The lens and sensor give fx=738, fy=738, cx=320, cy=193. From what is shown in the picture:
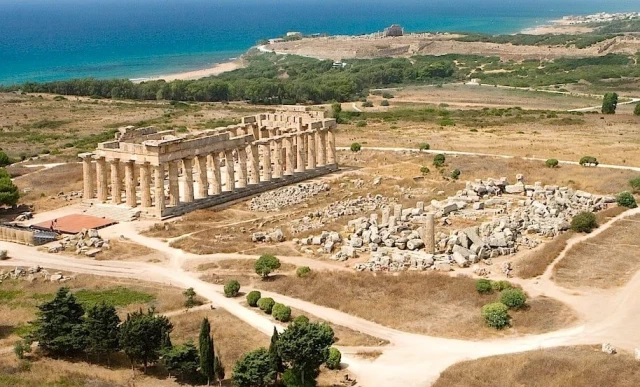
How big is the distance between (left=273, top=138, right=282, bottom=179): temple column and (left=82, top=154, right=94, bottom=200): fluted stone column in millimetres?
16184

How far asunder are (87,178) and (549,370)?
140 feet

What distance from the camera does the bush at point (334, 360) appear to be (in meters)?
33.0

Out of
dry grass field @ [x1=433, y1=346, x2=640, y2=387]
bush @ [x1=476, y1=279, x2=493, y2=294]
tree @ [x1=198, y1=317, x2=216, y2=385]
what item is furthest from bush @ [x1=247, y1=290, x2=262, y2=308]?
dry grass field @ [x1=433, y1=346, x2=640, y2=387]

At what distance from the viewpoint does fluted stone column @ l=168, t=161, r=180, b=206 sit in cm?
5753

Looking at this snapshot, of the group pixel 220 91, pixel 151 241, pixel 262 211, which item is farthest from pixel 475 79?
pixel 151 241

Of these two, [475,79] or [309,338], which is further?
[475,79]

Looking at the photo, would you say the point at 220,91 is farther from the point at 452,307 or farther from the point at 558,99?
the point at 452,307

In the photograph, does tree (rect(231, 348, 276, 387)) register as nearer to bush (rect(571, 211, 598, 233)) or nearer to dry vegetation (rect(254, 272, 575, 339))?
dry vegetation (rect(254, 272, 575, 339))

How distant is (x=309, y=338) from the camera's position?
103 feet

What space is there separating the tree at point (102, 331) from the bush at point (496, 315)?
17846 mm

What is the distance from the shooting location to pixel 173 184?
5794cm

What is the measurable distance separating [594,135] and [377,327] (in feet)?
194

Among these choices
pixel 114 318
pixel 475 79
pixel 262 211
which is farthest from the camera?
pixel 475 79

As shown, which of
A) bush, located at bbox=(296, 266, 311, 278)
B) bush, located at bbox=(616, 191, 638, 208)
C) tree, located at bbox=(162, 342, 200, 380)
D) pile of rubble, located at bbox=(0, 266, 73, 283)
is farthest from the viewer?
bush, located at bbox=(616, 191, 638, 208)
